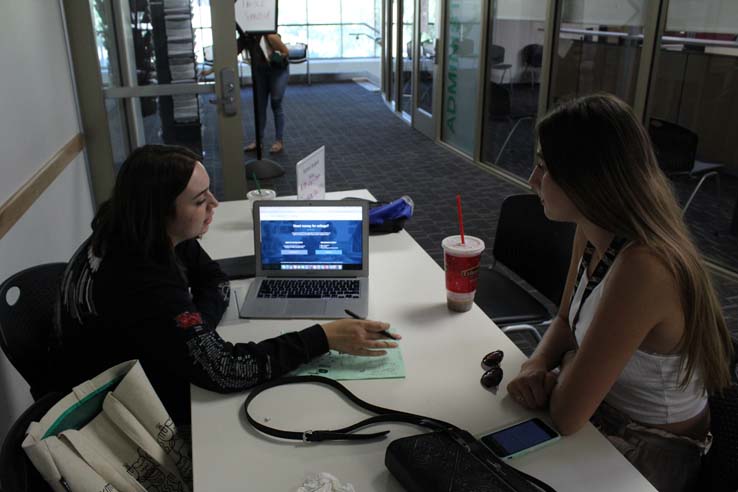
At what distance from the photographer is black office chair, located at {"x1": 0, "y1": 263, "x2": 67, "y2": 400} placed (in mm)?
1420

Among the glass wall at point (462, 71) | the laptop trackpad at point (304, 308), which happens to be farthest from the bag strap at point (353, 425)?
the glass wall at point (462, 71)

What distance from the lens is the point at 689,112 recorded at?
4.39m

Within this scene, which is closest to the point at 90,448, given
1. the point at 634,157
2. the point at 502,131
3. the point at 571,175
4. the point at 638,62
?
the point at 571,175

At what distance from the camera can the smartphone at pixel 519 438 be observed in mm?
1052

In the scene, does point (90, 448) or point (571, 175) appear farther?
point (571, 175)

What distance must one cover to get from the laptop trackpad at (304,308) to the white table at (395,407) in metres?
0.03

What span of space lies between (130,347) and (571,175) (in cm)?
99

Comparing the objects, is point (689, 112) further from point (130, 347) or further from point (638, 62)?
point (130, 347)

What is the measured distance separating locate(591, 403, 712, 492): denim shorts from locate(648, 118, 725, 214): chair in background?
2.62m

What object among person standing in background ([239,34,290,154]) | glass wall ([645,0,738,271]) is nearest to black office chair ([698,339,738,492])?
glass wall ([645,0,738,271])

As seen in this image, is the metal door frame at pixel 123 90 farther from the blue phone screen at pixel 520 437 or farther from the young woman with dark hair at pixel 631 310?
the blue phone screen at pixel 520 437

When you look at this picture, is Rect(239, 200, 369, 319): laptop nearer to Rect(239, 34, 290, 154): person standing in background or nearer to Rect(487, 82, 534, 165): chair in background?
Rect(239, 34, 290, 154): person standing in background

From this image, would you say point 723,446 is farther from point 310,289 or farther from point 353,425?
point 310,289

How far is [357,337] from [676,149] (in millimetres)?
2993
